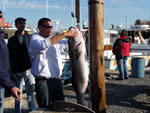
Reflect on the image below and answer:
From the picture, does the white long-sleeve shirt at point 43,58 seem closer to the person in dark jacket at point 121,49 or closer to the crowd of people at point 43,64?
the crowd of people at point 43,64

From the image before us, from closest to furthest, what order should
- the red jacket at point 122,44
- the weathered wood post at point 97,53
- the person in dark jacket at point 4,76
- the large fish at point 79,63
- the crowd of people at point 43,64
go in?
the person in dark jacket at point 4,76 → the crowd of people at point 43,64 → the large fish at point 79,63 → the weathered wood post at point 97,53 → the red jacket at point 122,44

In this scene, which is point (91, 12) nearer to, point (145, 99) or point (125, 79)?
point (145, 99)

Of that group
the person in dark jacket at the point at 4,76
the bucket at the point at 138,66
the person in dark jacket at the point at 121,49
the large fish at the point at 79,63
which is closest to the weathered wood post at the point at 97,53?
the large fish at the point at 79,63

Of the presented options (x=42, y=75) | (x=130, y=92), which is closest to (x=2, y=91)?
(x=42, y=75)

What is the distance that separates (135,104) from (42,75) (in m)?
3.56

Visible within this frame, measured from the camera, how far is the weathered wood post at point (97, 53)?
307 cm

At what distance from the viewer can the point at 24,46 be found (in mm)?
4258

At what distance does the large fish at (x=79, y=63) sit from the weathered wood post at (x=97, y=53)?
0.59ft

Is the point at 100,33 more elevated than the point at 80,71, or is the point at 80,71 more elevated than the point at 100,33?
the point at 100,33

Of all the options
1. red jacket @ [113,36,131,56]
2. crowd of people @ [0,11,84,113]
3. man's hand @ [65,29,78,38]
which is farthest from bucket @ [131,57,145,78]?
man's hand @ [65,29,78,38]

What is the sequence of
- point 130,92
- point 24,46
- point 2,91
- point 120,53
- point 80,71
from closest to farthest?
point 2,91, point 80,71, point 24,46, point 130,92, point 120,53

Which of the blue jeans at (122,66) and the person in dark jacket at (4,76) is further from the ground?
the person in dark jacket at (4,76)

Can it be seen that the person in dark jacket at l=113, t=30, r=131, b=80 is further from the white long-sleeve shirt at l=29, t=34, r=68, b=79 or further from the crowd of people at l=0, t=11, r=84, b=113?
the white long-sleeve shirt at l=29, t=34, r=68, b=79

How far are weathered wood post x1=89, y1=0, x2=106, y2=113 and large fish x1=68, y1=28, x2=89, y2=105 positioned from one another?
18cm
